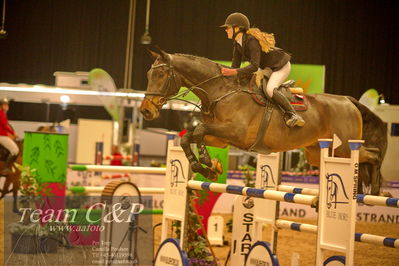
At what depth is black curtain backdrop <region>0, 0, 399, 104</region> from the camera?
14.4m

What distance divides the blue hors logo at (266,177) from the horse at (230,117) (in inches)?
13.5

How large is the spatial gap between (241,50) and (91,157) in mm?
9686

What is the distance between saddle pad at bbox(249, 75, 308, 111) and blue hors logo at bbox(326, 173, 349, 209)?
1162 mm

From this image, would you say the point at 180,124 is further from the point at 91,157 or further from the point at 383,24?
the point at 383,24

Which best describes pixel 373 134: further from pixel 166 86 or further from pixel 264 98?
pixel 166 86

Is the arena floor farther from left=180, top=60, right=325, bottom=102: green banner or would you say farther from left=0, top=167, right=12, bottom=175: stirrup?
left=180, top=60, right=325, bottom=102: green banner

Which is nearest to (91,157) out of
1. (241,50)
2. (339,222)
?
(241,50)

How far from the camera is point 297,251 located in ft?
23.3

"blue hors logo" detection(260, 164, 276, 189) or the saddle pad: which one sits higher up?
the saddle pad

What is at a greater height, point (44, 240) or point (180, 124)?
point (180, 124)

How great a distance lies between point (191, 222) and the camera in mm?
5238

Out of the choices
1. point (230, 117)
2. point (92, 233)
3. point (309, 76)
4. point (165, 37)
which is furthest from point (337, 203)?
point (165, 37)

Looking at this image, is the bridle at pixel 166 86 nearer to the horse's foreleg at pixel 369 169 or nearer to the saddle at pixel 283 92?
the saddle at pixel 283 92

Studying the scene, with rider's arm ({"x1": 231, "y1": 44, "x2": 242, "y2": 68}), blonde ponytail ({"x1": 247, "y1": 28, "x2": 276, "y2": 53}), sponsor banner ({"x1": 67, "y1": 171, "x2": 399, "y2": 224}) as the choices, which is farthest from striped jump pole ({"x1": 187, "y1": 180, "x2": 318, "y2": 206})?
sponsor banner ({"x1": 67, "y1": 171, "x2": 399, "y2": 224})
